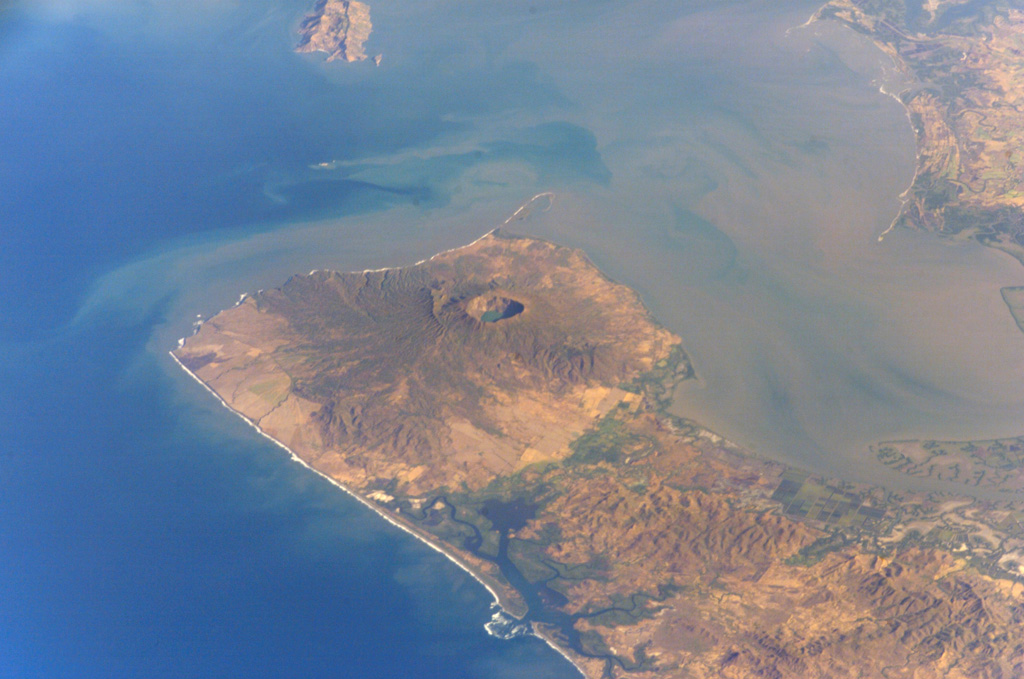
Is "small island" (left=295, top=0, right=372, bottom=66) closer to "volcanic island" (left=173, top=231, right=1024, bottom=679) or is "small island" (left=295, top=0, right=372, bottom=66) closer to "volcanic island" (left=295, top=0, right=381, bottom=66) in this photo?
"volcanic island" (left=295, top=0, right=381, bottom=66)

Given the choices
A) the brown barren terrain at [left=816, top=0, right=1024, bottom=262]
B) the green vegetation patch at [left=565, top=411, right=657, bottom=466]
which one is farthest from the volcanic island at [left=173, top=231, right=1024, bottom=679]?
the brown barren terrain at [left=816, top=0, right=1024, bottom=262]

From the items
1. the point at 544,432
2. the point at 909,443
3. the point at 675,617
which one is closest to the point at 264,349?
the point at 544,432

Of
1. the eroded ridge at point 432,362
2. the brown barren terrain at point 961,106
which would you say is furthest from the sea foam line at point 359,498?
the brown barren terrain at point 961,106

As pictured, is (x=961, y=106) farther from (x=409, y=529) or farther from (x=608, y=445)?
(x=409, y=529)

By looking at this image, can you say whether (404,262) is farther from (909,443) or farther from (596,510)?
(909,443)

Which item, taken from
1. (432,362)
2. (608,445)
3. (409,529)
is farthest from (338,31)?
(409,529)
